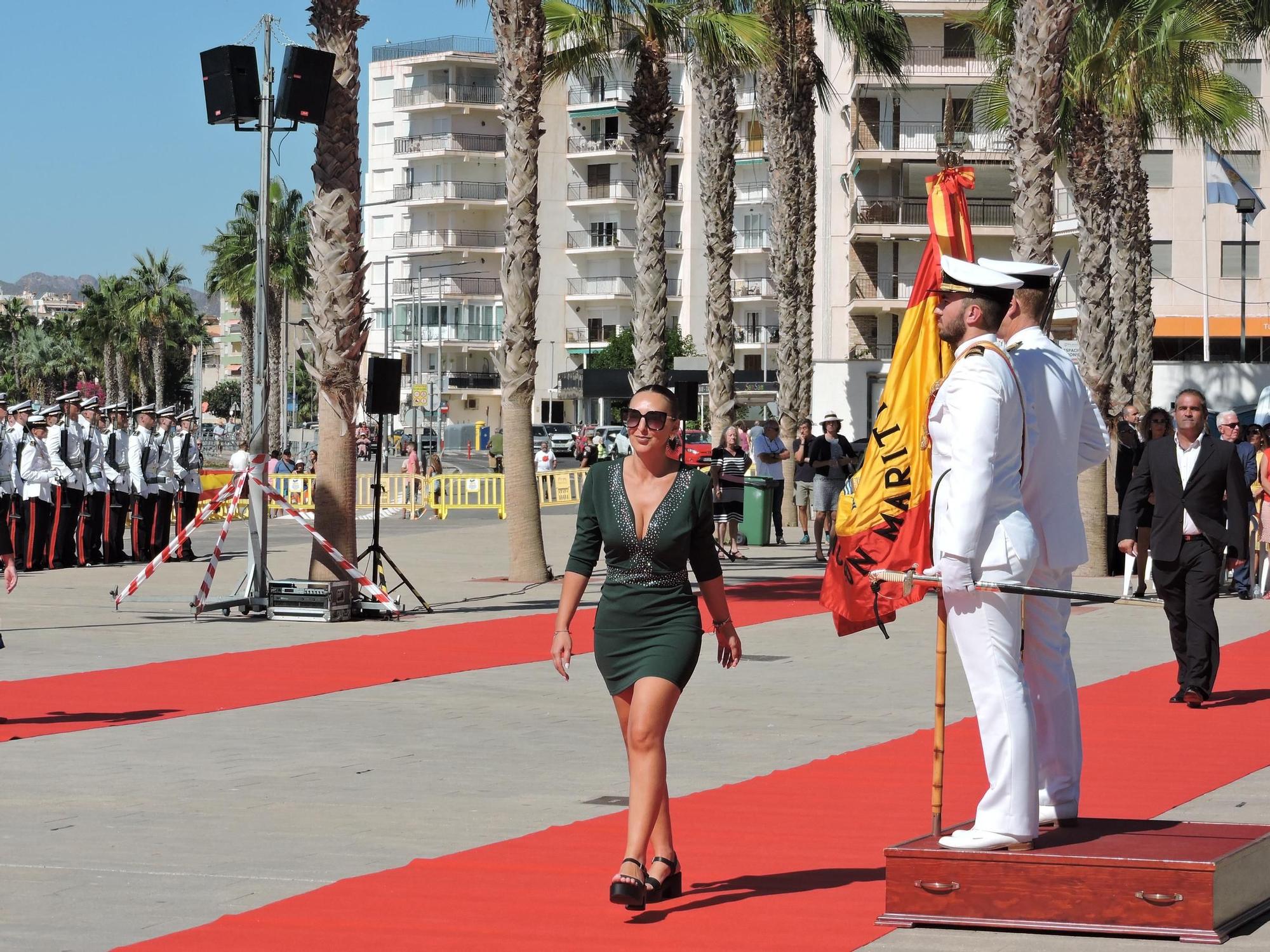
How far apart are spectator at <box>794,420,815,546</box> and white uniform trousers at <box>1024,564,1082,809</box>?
19.7 meters

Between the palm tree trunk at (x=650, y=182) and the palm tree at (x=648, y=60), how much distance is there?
1 cm

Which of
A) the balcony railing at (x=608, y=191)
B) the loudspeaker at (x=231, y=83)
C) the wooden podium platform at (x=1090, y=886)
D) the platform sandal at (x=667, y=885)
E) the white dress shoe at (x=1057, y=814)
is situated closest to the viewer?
the wooden podium platform at (x=1090, y=886)

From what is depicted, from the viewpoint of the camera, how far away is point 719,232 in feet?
93.7

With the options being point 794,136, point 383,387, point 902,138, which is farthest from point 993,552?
point 902,138

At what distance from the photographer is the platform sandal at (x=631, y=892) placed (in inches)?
243

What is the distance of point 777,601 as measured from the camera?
19.8 m

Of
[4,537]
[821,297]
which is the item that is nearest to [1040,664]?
[4,537]

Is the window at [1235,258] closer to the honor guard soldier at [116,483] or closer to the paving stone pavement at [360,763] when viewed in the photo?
the honor guard soldier at [116,483]

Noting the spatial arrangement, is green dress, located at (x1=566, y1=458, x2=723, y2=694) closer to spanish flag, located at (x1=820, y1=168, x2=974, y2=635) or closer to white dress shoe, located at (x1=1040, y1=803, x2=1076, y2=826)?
white dress shoe, located at (x1=1040, y1=803, x2=1076, y2=826)

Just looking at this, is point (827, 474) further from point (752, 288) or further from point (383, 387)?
point (752, 288)

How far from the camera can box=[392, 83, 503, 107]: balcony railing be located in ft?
343

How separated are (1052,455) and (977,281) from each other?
0.68 meters

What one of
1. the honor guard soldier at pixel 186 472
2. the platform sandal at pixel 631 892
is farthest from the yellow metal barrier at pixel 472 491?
the platform sandal at pixel 631 892

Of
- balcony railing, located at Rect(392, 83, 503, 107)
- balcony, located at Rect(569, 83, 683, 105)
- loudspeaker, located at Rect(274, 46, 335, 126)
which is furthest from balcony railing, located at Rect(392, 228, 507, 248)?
loudspeaker, located at Rect(274, 46, 335, 126)
